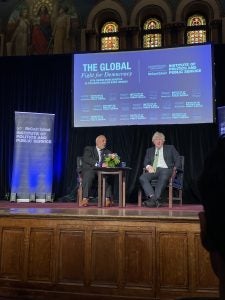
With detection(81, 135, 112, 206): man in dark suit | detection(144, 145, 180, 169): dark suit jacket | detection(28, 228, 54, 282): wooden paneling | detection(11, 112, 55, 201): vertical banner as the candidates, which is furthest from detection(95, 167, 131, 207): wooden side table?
detection(28, 228, 54, 282): wooden paneling

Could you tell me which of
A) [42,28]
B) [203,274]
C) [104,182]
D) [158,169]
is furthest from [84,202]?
[42,28]

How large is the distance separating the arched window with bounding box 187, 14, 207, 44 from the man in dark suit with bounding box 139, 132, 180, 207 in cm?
274

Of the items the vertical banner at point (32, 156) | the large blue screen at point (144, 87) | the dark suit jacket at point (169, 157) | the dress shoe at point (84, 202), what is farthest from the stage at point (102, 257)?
the large blue screen at point (144, 87)

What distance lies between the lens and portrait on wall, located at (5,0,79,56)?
7.75m

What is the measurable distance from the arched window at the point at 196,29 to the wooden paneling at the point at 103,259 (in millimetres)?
5347

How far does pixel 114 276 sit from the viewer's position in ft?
9.87

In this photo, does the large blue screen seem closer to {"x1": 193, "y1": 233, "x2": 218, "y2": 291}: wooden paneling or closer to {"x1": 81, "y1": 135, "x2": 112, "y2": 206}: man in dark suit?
{"x1": 81, "y1": 135, "x2": 112, "y2": 206}: man in dark suit

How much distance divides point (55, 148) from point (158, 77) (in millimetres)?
2444

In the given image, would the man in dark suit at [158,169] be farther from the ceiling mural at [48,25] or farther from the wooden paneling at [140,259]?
the ceiling mural at [48,25]

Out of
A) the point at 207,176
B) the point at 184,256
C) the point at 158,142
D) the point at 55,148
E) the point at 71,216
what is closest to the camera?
the point at 207,176

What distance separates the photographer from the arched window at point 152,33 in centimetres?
764

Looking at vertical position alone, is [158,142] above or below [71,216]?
above

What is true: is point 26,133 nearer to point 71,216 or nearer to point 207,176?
point 71,216

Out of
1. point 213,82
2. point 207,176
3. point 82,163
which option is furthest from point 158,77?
point 207,176
